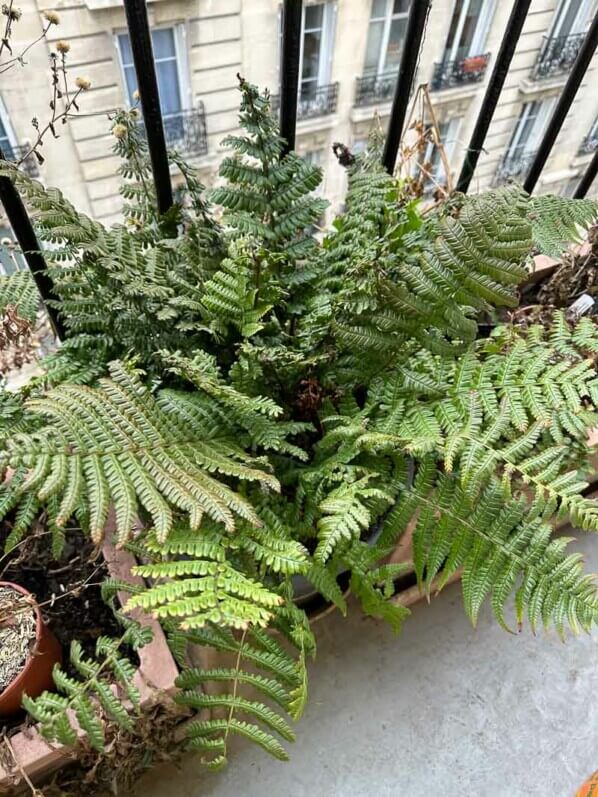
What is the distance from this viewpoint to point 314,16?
265 centimetres

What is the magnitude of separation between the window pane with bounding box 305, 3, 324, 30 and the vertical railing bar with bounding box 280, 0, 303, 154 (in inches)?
72.0

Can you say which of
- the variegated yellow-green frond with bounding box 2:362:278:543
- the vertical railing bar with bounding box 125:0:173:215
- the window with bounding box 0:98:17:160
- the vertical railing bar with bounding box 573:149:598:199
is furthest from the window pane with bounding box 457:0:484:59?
the variegated yellow-green frond with bounding box 2:362:278:543

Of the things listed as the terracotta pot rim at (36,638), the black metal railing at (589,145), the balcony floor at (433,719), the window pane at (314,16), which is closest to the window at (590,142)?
the black metal railing at (589,145)

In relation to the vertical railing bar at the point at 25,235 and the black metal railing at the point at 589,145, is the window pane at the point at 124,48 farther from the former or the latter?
the black metal railing at the point at 589,145

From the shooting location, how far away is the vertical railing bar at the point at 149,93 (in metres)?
0.87

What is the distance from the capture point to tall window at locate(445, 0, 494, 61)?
288 cm

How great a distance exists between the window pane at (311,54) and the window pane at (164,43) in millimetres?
611

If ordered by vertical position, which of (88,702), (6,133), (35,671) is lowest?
(35,671)

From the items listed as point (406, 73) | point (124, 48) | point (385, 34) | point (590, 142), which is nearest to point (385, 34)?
point (385, 34)

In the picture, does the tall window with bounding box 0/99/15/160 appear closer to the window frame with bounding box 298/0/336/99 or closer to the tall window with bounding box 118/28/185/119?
the tall window with bounding box 118/28/185/119

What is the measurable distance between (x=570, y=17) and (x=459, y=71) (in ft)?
1.76

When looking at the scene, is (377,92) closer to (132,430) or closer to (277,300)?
(277,300)

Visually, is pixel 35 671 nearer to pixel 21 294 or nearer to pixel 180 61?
pixel 21 294

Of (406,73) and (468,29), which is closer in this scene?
(406,73)
